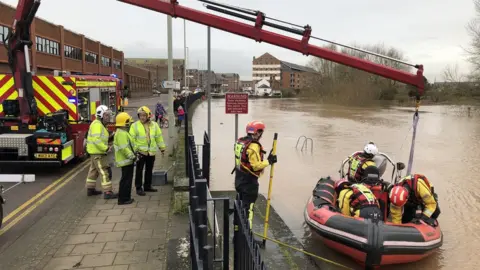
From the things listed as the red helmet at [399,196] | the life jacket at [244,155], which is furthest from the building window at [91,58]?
the red helmet at [399,196]

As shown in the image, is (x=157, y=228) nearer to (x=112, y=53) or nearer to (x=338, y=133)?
(x=338, y=133)

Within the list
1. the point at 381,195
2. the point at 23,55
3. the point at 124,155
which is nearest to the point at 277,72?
the point at 23,55

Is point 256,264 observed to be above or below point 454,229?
above

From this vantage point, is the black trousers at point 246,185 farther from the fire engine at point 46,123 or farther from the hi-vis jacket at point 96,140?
the fire engine at point 46,123

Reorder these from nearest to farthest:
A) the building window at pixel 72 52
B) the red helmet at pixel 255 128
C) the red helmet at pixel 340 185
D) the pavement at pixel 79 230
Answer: the pavement at pixel 79 230, the red helmet at pixel 255 128, the red helmet at pixel 340 185, the building window at pixel 72 52

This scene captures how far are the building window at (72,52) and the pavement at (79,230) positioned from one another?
120 feet

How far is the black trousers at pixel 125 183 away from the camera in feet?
21.8

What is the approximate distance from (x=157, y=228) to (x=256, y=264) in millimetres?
3639

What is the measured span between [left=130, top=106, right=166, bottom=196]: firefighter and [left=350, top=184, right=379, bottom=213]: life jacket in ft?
12.2

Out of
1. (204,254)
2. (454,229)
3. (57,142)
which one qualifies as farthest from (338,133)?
(204,254)

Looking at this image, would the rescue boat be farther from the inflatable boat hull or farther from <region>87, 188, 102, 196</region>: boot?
<region>87, 188, 102, 196</region>: boot

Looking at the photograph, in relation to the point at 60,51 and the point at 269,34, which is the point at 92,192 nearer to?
the point at 269,34

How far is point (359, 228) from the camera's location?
Answer: 17.2 ft

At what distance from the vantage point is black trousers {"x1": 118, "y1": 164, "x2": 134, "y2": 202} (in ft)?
21.8
